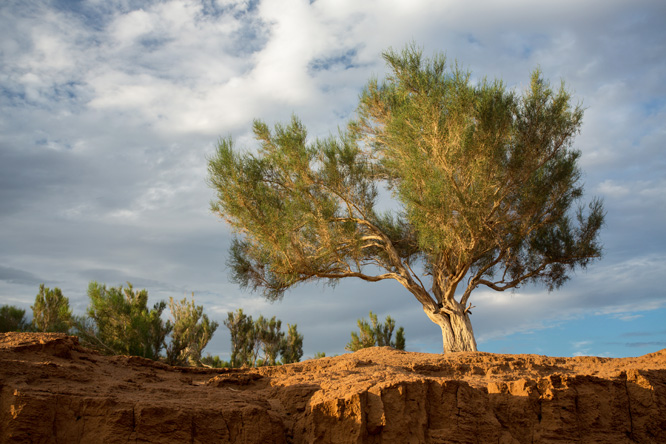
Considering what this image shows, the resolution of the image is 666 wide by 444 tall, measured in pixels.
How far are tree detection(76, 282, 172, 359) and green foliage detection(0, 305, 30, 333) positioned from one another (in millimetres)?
2939

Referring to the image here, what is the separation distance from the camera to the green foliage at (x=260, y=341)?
17109 mm

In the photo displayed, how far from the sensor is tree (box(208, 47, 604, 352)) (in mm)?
12156

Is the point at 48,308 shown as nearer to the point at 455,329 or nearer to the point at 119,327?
the point at 119,327

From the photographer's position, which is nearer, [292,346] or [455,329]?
[455,329]

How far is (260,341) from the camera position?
17625 mm

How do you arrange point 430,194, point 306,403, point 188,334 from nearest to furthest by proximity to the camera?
point 306,403, point 430,194, point 188,334

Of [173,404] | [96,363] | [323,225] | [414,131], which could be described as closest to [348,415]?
[173,404]

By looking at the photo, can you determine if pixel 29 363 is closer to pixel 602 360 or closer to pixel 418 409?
pixel 418 409

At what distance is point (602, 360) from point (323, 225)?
6.72 metres

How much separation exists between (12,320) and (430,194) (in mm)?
13425

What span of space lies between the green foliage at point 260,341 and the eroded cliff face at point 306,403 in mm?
10385

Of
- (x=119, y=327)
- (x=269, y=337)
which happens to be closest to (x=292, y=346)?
(x=269, y=337)

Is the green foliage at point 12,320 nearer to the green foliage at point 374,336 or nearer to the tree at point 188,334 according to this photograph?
the tree at point 188,334

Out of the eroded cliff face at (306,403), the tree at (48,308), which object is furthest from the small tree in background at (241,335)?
the eroded cliff face at (306,403)
